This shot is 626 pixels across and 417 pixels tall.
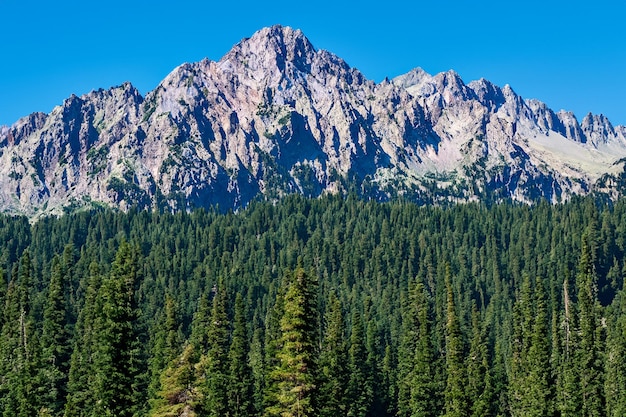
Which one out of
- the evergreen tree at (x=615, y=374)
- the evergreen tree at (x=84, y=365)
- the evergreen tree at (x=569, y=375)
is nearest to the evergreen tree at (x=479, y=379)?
the evergreen tree at (x=569, y=375)

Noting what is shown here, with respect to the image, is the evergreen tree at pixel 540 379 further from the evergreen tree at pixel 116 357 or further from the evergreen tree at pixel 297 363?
the evergreen tree at pixel 116 357

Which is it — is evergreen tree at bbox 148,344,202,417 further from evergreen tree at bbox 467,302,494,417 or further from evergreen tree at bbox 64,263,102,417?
evergreen tree at bbox 467,302,494,417

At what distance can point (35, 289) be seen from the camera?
200 metres

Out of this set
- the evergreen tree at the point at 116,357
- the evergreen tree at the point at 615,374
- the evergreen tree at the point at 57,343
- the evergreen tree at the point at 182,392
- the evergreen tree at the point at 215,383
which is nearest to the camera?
the evergreen tree at the point at 116,357

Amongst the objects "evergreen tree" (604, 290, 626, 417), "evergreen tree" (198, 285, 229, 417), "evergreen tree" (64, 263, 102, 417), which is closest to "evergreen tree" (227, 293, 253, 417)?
"evergreen tree" (198, 285, 229, 417)

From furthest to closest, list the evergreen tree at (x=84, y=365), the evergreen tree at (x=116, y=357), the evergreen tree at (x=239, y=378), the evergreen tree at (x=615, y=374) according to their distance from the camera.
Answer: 1. the evergreen tree at (x=615, y=374)
2. the evergreen tree at (x=239, y=378)
3. the evergreen tree at (x=84, y=365)
4. the evergreen tree at (x=116, y=357)

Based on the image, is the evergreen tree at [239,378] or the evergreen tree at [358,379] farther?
the evergreen tree at [358,379]

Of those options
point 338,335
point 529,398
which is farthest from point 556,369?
point 338,335

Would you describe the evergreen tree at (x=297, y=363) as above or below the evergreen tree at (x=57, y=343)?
below

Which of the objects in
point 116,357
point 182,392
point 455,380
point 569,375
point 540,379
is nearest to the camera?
point 116,357

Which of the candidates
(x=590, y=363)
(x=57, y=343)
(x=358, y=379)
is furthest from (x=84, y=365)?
(x=590, y=363)

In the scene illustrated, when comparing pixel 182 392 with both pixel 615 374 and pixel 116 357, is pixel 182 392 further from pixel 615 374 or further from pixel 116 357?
pixel 615 374

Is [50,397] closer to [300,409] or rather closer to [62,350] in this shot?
[62,350]

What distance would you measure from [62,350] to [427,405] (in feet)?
156
